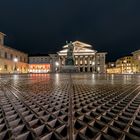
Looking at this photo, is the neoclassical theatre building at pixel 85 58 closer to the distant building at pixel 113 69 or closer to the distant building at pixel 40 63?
the distant building at pixel 40 63

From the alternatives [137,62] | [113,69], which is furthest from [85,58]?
[113,69]

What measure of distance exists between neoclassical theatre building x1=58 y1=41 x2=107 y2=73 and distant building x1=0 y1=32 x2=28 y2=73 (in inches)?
705

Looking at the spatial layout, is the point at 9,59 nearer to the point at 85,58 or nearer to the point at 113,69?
the point at 85,58

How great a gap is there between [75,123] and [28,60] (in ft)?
299

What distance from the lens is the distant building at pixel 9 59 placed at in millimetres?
58450

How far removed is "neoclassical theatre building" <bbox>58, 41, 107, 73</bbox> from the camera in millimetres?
83250

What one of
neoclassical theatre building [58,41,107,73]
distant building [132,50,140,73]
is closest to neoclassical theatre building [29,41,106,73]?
neoclassical theatre building [58,41,107,73]

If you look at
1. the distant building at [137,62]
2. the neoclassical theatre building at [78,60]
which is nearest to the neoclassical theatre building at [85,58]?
the neoclassical theatre building at [78,60]

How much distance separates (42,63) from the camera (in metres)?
93.9

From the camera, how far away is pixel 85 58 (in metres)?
86.2

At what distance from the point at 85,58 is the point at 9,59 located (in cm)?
3654

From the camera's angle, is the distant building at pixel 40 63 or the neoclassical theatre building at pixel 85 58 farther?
the distant building at pixel 40 63

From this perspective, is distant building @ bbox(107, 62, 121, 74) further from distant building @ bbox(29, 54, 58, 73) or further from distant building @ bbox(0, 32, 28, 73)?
distant building @ bbox(0, 32, 28, 73)

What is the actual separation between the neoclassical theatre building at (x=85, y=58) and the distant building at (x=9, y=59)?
1792cm
